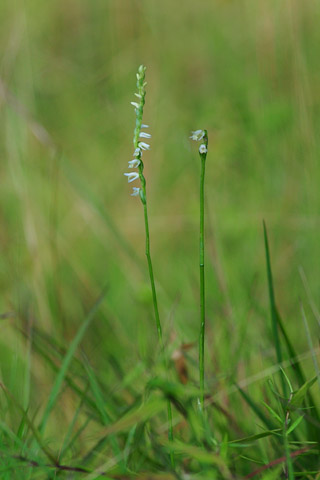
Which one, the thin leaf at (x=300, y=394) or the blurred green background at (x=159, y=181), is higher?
the blurred green background at (x=159, y=181)

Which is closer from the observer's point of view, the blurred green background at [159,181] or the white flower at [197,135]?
the white flower at [197,135]

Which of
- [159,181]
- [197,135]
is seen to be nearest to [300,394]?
[197,135]

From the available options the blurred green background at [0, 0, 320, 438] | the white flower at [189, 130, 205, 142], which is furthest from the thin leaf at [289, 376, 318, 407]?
the white flower at [189, 130, 205, 142]

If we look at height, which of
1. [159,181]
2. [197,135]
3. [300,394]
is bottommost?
[300,394]

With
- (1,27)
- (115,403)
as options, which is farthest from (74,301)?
(1,27)

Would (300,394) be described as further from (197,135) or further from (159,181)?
(159,181)

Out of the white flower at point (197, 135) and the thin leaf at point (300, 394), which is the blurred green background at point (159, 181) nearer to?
the thin leaf at point (300, 394)

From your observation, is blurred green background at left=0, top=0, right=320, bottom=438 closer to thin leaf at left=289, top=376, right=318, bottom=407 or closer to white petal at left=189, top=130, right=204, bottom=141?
thin leaf at left=289, top=376, right=318, bottom=407

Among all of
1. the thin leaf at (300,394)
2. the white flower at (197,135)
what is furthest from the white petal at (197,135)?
the thin leaf at (300,394)
